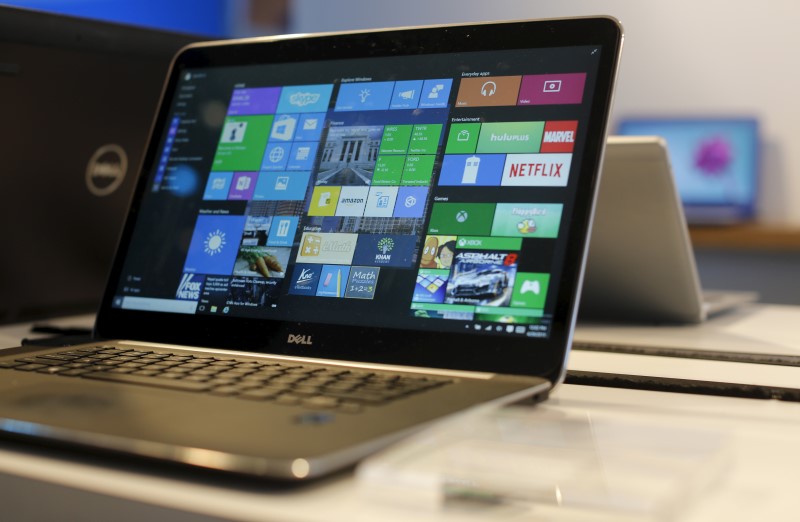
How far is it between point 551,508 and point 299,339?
0.34m

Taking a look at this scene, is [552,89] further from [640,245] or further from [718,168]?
[718,168]

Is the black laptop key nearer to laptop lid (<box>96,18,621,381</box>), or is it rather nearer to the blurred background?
laptop lid (<box>96,18,621,381</box>)

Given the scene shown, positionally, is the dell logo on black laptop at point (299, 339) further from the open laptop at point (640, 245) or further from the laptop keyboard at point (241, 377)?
the open laptop at point (640, 245)

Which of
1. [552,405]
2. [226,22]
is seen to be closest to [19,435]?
[552,405]

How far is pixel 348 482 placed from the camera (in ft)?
1.39

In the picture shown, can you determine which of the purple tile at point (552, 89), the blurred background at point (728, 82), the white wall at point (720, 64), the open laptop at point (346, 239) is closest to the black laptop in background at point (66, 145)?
the open laptop at point (346, 239)

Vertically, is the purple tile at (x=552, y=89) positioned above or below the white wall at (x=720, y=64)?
below

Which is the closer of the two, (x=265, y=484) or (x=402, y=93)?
(x=265, y=484)

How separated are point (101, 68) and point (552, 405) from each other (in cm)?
71

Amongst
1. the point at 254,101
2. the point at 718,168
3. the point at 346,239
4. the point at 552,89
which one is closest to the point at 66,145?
the point at 254,101

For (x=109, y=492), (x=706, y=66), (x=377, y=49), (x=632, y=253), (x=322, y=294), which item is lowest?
(x=109, y=492)

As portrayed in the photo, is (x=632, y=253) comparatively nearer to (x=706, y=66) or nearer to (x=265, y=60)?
(x=265, y=60)

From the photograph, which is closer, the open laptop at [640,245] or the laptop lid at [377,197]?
the laptop lid at [377,197]

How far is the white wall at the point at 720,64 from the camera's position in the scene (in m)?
2.80
